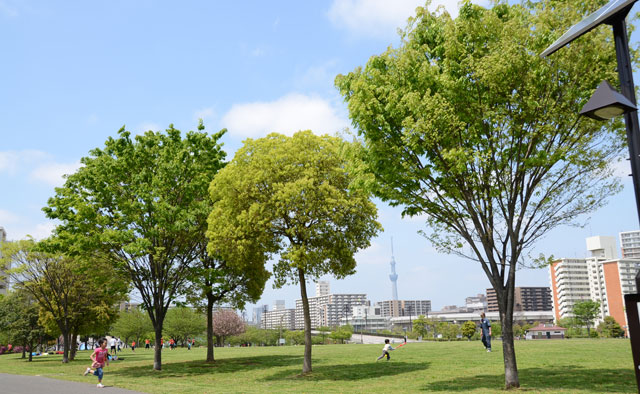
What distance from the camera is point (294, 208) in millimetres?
18484

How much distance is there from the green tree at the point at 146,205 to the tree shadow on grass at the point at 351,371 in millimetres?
8388

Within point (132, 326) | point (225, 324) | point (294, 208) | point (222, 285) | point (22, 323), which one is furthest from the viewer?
point (225, 324)

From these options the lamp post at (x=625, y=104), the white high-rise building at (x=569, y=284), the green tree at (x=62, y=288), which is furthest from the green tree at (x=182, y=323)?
the white high-rise building at (x=569, y=284)

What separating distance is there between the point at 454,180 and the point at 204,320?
7466 centimetres

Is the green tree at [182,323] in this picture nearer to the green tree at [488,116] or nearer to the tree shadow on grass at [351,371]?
the tree shadow on grass at [351,371]

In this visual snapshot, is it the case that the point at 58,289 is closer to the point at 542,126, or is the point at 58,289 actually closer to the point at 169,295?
the point at 169,295

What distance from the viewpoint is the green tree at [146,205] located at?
23797 millimetres

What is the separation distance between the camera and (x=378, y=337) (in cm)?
9400

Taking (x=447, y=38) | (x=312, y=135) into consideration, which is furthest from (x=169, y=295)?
(x=447, y=38)

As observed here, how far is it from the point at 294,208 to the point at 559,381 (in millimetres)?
10368

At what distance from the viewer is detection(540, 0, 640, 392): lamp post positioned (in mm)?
5852

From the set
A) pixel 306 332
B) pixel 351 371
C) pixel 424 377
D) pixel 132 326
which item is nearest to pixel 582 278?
pixel 132 326

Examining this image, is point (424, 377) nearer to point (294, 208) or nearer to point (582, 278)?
point (294, 208)

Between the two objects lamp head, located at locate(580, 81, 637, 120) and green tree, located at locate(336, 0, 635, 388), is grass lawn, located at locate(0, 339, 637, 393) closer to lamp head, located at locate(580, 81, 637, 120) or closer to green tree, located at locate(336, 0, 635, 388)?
Answer: green tree, located at locate(336, 0, 635, 388)
